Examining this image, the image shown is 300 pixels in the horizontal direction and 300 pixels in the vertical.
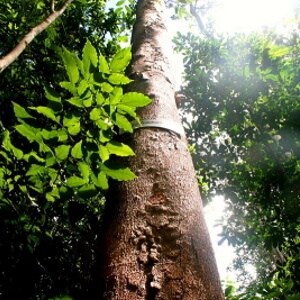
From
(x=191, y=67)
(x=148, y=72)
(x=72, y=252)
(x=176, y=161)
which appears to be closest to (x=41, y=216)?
(x=72, y=252)

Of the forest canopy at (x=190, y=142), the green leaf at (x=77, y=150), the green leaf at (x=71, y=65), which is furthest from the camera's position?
the forest canopy at (x=190, y=142)

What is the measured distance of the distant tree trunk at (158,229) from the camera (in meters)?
0.79

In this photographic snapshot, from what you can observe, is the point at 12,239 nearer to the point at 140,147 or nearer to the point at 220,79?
the point at 140,147

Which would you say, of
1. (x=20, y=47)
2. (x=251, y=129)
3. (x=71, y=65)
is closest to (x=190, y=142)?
(x=251, y=129)

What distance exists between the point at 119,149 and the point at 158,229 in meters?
0.33

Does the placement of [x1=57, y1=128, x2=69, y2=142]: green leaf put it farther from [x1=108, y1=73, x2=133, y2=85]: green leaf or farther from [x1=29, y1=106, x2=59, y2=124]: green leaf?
[x1=108, y1=73, x2=133, y2=85]: green leaf

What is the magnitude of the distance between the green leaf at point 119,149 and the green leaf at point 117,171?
4cm

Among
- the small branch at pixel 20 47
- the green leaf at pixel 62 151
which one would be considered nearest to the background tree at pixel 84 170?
the green leaf at pixel 62 151

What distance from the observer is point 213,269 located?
2.88 ft

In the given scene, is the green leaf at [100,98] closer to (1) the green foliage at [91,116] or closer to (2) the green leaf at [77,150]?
(1) the green foliage at [91,116]

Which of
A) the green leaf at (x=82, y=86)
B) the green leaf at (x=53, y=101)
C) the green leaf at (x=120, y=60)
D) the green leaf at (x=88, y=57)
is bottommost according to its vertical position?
the green leaf at (x=82, y=86)

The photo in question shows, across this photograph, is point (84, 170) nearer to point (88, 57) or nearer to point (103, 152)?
point (103, 152)

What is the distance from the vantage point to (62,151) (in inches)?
45.1

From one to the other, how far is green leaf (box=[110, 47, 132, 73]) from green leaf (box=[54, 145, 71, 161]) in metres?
0.33
